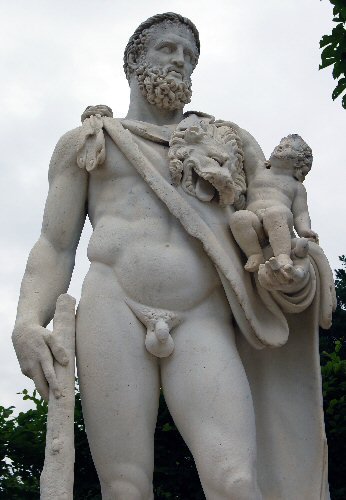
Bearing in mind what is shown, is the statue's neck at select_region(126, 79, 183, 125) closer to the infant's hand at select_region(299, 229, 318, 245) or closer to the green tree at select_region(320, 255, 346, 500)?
the infant's hand at select_region(299, 229, 318, 245)

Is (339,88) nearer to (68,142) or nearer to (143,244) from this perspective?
(68,142)

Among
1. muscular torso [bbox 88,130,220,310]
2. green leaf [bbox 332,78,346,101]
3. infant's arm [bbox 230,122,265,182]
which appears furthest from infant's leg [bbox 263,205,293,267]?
green leaf [bbox 332,78,346,101]

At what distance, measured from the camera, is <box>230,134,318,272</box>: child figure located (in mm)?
6211

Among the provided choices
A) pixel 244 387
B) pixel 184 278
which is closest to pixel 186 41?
pixel 184 278

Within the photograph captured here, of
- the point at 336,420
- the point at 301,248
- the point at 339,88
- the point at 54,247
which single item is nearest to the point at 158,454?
the point at 336,420

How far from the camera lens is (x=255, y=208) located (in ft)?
21.2

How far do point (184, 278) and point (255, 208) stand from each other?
664 millimetres

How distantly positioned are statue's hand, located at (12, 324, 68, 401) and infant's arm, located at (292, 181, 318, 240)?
4.98ft

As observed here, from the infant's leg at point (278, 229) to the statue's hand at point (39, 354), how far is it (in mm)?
1259

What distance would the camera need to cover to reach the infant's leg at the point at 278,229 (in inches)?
241

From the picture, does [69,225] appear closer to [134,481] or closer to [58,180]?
[58,180]

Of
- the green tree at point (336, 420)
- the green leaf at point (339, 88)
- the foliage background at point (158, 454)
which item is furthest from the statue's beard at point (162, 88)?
the green tree at point (336, 420)

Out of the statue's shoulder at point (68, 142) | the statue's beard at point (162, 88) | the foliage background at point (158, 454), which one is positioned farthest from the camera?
the foliage background at point (158, 454)

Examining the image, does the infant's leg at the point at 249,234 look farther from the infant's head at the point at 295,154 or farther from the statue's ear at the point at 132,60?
the statue's ear at the point at 132,60
